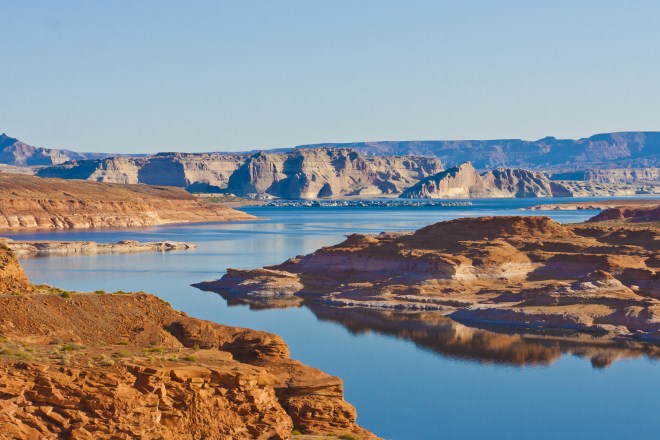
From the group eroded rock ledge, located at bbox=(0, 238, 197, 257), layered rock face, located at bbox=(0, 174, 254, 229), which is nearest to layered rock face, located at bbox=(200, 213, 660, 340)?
eroded rock ledge, located at bbox=(0, 238, 197, 257)

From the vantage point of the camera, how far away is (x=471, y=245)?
77125 mm

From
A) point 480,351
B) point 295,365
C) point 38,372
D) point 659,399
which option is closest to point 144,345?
point 295,365

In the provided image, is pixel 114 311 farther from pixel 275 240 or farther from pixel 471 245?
pixel 275 240

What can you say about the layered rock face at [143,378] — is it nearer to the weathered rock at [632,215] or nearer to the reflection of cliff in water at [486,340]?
the reflection of cliff in water at [486,340]

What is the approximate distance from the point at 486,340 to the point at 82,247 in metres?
72.3

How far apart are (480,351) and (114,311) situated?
28.9 m

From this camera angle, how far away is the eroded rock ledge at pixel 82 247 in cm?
11294

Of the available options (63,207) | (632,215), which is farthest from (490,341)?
(63,207)

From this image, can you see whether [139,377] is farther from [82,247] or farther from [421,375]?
[82,247]

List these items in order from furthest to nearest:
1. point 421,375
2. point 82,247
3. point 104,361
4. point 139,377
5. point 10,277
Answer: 1. point 82,247
2. point 421,375
3. point 10,277
4. point 104,361
5. point 139,377

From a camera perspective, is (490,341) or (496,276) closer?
(490,341)

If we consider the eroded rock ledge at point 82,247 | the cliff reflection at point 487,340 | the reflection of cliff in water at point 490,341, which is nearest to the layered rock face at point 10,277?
the cliff reflection at point 487,340

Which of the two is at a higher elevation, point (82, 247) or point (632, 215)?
point (632, 215)

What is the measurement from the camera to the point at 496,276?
234ft
